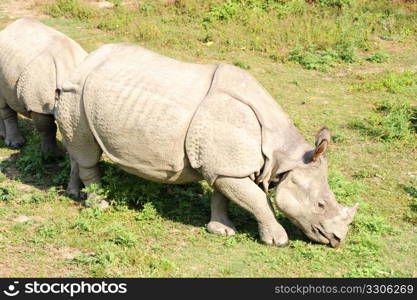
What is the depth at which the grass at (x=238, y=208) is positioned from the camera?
6.41 metres

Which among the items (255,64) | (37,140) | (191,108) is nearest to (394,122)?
(255,64)

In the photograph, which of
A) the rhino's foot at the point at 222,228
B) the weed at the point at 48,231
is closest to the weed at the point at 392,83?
the rhino's foot at the point at 222,228

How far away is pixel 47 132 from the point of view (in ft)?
28.0

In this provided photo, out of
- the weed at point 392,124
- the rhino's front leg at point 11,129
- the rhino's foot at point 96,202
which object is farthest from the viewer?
the weed at point 392,124

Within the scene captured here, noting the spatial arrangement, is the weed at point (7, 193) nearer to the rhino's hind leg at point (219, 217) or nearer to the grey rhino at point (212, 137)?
the grey rhino at point (212, 137)

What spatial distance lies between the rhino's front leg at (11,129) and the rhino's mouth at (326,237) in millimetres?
4751

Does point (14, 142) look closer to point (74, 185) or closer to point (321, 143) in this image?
point (74, 185)

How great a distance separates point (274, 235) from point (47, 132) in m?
3.55

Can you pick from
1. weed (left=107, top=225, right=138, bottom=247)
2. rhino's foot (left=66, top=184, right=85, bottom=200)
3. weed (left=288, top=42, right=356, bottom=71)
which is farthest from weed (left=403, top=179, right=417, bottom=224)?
weed (left=288, top=42, right=356, bottom=71)

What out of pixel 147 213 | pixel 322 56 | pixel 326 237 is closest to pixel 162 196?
pixel 147 213

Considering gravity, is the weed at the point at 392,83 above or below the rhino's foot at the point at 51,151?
above

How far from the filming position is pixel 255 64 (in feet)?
42.2

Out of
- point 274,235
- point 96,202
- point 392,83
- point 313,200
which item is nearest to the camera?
point 313,200

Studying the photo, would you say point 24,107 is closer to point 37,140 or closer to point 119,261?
point 37,140
